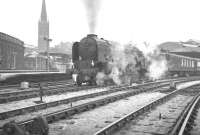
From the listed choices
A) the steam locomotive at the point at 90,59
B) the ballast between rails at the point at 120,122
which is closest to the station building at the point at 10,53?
the steam locomotive at the point at 90,59

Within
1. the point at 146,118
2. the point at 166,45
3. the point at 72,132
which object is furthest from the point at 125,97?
the point at 166,45

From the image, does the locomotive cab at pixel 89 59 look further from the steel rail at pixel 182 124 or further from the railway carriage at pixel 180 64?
the railway carriage at pixel 180 64

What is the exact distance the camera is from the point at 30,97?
43.8ft

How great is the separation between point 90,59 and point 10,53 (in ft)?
68.4

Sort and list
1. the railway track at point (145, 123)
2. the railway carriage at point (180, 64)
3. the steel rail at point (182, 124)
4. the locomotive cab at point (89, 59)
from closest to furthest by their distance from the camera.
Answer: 1. the steel rail at point (182, 124)
2. the railway track at point (145, 123)
3. the locomotive cab at point (89, 59)
4. the railway carriage at point (180, 64)

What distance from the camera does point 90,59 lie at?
64.2ft

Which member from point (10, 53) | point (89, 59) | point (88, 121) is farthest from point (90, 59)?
point (10, 53)

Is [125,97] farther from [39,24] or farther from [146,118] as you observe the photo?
[39,24]

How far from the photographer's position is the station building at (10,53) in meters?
33.8

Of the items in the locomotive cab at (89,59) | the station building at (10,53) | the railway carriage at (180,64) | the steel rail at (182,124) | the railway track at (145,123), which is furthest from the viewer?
the station building at (10,53)

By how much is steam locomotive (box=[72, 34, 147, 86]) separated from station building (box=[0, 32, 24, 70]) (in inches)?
559

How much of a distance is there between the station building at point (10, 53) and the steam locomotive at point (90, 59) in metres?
14.2

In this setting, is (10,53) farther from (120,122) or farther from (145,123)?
(120,122)

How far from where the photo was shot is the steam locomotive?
19.2 m
